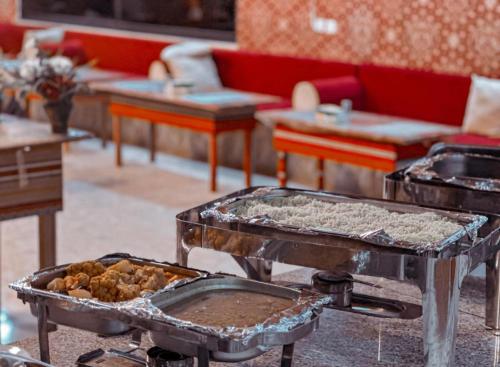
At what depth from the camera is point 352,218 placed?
8.41 ft

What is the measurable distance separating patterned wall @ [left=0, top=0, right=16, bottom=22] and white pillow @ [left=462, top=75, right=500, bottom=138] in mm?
6388

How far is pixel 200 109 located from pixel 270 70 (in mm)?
1054

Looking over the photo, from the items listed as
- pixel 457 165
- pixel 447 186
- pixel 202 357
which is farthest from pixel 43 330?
pixel 457 165

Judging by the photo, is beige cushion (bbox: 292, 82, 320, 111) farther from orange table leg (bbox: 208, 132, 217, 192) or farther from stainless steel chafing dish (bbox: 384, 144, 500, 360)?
stainless steel chafing dish (bbox: 384, 144, 500, 360)

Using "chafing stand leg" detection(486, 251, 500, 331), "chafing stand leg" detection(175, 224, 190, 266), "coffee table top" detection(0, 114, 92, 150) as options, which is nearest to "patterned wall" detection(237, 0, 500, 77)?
"coffee table top" detection(0, 114, 92, 150)

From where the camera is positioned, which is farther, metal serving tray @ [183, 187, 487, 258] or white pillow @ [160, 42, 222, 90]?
white pillow @ [160, 42, 222, 90]

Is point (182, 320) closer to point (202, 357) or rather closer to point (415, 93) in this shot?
point (202, 357)

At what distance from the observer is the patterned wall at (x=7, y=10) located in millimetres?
11164

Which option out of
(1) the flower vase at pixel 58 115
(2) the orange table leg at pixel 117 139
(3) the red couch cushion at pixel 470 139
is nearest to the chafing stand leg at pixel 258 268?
(1) the flower vase at pixel 58 115

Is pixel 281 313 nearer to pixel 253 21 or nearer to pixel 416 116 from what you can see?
pixel 416 116

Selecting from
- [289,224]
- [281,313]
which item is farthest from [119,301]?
[289,224]

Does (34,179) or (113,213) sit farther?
(113,213)

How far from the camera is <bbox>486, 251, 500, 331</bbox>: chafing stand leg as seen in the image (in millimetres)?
2787

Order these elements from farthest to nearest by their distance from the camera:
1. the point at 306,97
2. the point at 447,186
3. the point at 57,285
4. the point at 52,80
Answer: the point at 306,97, the point at 52,80, the point at 447,186, the point at 57,285
